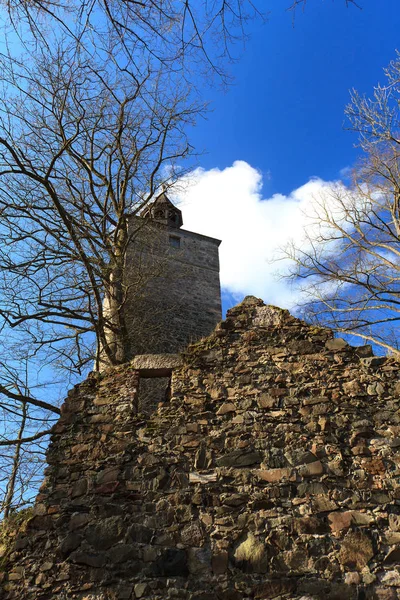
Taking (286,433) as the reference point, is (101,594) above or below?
below

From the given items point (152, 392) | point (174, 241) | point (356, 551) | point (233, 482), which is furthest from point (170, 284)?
point (356, 551)

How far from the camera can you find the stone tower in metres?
11.9

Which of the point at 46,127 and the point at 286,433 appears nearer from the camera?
the point at 286,433

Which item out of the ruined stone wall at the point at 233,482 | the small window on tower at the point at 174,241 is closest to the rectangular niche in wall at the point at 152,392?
the ruined stone wall at the point at 233,482

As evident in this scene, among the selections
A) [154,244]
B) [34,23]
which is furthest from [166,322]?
[34,23]

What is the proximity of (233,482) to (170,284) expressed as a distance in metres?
11.5

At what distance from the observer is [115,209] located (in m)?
10.6

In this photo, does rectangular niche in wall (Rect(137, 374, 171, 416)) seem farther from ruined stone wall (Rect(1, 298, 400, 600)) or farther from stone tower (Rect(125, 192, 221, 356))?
ruined stone wall (Rect(1, 298, 400, 600))

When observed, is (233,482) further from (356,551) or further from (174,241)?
(174,241)

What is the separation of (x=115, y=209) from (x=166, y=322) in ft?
15.7

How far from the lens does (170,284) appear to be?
616 inches

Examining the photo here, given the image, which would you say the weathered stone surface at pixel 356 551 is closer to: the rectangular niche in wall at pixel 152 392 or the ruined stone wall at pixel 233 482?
the ruined stone wall at pixel 233 482

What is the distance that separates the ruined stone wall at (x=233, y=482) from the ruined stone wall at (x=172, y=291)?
18.8ft

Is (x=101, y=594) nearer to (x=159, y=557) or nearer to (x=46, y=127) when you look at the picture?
(x=159, y=557)
